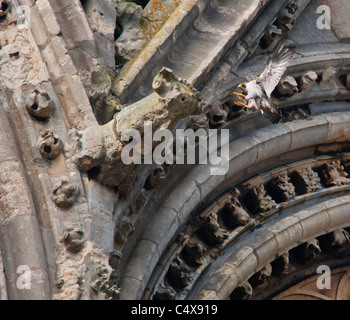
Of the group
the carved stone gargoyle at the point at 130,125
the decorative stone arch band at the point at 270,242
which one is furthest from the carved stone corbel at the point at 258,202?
the carved stone gargoyle at the point at 130,125

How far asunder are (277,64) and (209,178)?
1089 millimetres

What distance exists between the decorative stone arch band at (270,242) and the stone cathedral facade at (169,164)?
12 mm

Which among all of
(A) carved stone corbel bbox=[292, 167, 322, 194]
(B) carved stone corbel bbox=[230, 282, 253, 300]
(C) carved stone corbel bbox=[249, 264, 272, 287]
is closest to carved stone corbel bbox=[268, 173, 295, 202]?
(A) carved stone corbel bbox=[292, 167, 322, 194]

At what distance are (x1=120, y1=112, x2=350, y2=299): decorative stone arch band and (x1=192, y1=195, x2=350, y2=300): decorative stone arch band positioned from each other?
0.45 m

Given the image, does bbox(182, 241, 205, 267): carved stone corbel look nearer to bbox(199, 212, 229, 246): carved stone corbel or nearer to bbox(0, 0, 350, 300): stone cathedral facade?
bbox(0, 0, 350, 300): stone cathedral facade

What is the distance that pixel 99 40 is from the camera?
836cm

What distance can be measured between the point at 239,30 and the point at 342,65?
130 cm

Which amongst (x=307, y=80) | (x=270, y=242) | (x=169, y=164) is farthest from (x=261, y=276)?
(x=307, y=80)

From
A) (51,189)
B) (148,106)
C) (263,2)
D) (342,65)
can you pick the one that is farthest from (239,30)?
(51,189)

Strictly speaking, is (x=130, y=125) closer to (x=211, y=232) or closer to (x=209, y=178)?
(x=209, y=178)

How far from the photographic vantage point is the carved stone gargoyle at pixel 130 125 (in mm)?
7168

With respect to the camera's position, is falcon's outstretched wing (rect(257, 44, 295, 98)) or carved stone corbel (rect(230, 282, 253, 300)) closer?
carved stone corbel (rect(230, 282, 253, 300))

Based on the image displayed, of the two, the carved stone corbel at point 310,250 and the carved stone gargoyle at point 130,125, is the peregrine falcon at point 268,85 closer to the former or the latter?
the carved stone corbel at point 310,250

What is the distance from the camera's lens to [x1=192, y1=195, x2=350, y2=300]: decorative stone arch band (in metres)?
8.41
